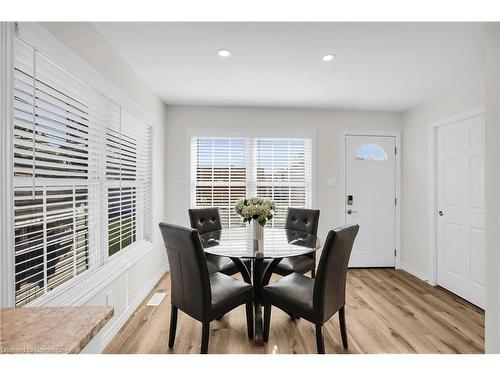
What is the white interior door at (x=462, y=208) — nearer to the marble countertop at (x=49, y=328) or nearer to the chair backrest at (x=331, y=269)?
the chair backrest at (x=331, y=269)

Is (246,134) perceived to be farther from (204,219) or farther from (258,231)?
(258,231)

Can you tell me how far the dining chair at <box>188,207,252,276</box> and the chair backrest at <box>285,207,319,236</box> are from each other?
2.24 ft

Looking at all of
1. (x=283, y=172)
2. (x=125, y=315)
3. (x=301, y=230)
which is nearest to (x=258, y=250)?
(x=301, y=230)

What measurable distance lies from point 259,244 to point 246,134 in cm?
190

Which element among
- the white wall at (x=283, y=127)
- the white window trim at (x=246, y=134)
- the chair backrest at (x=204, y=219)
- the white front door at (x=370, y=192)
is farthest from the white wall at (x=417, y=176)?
the chair backrest at (x=204, y=219)

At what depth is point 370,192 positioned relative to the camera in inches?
147

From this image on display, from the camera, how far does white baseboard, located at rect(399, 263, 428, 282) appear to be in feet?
10.9

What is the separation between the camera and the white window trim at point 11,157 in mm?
1112

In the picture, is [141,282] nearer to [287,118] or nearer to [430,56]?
[287,118]

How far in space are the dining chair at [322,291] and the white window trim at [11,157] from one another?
1.24 meters

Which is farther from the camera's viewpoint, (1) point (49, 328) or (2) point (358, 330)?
(2) point (358, 330)

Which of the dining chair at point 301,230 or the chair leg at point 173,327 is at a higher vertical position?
the dining chair at point 301,230

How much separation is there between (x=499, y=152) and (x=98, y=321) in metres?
2.07

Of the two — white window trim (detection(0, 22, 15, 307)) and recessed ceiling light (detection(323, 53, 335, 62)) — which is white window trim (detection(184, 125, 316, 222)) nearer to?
recessed ceiling light (detection(323, 53, 335, 62))
